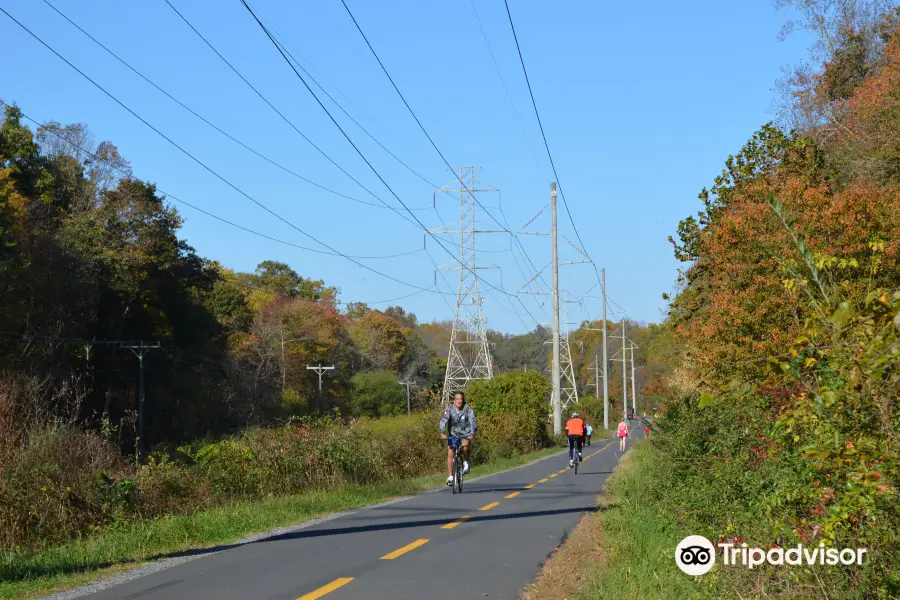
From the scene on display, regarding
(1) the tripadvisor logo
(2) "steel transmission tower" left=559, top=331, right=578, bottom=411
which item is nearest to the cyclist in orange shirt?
(1) the tripadvisor logo

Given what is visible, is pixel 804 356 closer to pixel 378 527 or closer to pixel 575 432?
pixel 378 527

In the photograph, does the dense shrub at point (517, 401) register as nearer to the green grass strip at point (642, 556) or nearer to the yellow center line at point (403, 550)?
the green grass strip at point (642, 556)

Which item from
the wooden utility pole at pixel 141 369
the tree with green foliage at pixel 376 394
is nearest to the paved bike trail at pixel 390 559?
the wooden utility pole at pixel 141 369

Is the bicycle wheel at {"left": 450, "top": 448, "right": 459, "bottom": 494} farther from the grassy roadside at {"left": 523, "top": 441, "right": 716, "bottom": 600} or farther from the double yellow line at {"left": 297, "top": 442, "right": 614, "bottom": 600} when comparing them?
the grassy roadside at {"left": 523, "top": 441, "right": 716, "bottom": 600}

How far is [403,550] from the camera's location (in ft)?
36.0

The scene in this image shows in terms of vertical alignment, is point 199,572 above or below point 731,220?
below

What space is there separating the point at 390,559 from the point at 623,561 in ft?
8.36

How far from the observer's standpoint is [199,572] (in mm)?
9594

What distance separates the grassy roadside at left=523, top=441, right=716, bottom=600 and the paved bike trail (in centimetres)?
29

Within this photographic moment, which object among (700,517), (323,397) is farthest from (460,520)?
(323,397)

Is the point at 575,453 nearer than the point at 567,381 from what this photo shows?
Yes

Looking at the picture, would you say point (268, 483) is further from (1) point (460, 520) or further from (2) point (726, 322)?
(2) point (726, 322)

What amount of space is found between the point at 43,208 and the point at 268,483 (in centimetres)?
3376

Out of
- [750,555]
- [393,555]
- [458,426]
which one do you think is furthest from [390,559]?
[458,426]
